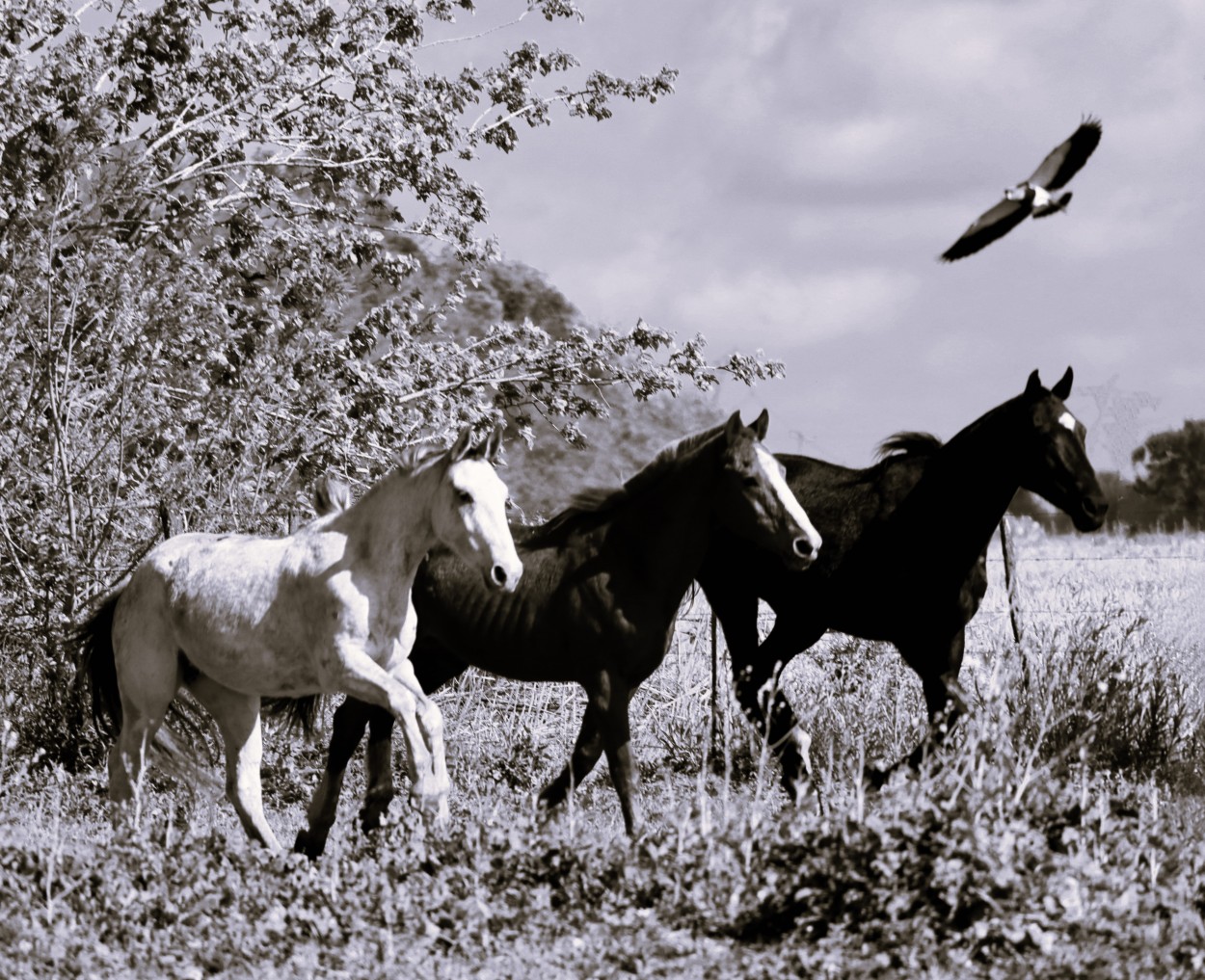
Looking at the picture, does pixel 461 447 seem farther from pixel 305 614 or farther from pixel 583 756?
pixel 583 756

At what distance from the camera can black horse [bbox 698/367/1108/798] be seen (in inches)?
317

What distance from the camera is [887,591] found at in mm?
8281

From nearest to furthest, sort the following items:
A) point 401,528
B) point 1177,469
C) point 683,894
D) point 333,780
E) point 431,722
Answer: point 683,894 → point 431,722 → point 401,528 → point 333,780 → point 1177,469

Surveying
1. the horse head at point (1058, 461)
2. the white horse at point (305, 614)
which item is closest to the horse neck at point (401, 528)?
the white horse at point (305, 614)

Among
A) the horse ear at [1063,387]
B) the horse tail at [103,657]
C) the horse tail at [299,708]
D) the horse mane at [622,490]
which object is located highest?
the horse ear at [1063,387]

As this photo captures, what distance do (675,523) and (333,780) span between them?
182 cm

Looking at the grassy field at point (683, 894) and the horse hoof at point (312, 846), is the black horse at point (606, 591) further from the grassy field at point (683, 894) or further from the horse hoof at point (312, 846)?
the grassy field at point (683, 894)

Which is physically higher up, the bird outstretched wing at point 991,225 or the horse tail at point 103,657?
the bird outstretched wing at point 991,225

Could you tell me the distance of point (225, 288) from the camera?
11.8m

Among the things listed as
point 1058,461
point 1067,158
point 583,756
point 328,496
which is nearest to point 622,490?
point 583,756

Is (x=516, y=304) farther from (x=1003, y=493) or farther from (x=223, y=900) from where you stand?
(x=223, y=900)

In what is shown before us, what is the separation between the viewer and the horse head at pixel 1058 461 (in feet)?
25.9

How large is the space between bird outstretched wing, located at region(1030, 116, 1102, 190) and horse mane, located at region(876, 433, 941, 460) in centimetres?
145

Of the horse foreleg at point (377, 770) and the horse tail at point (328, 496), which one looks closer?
the horse foreleg at point (377, 770)
